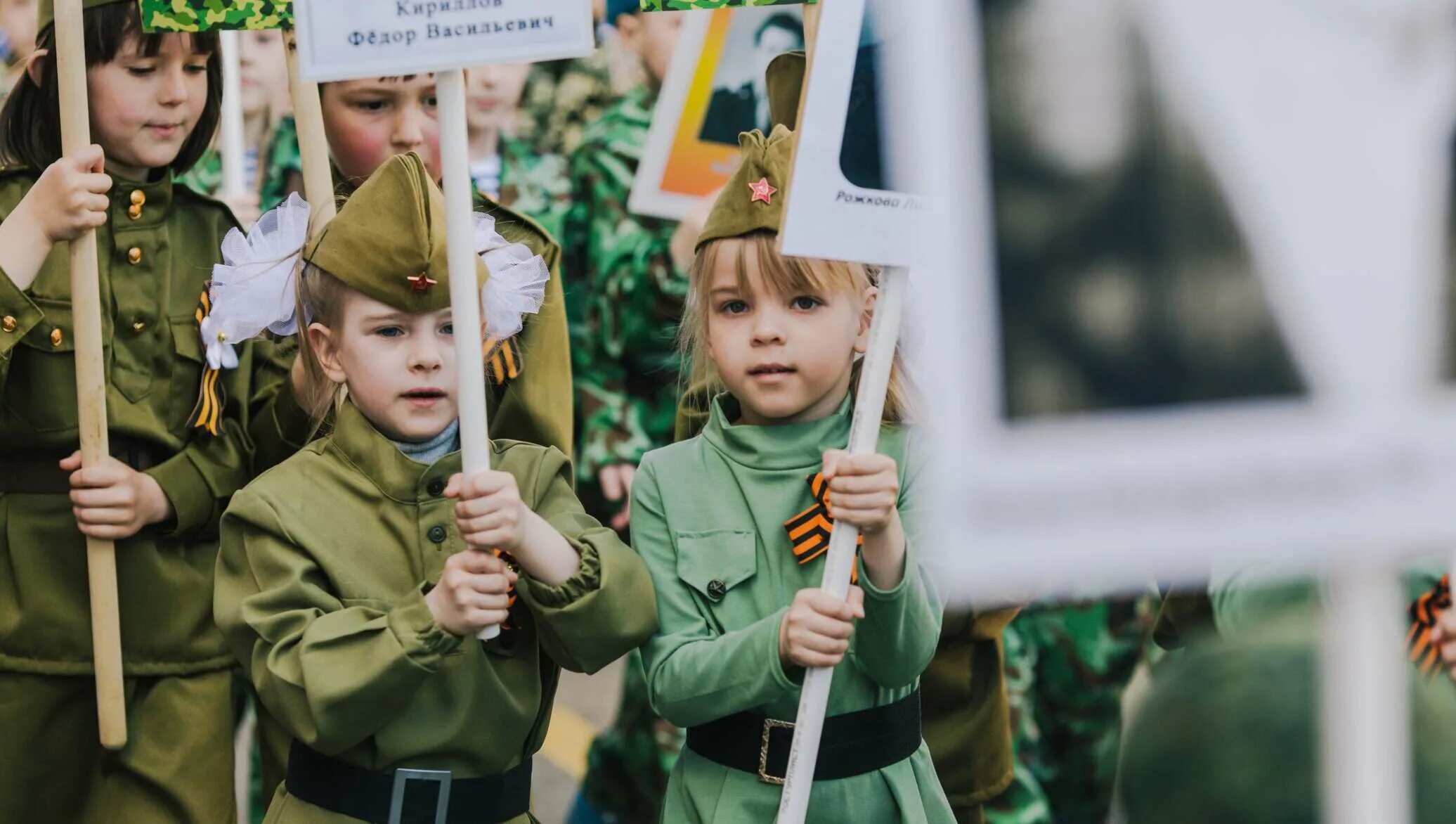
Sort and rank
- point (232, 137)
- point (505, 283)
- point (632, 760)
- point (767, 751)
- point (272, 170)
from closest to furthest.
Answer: point (767, 751) < point (505, 283) < point (232, 137) < point (632, 760) < point (272, 170)

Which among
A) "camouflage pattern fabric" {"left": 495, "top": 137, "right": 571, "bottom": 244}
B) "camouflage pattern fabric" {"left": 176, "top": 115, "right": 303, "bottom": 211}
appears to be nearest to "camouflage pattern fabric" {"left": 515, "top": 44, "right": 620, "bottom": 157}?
"camouflage pattern fabric" {"left": 495, "top": 137, "right": 571, "bottom": 244}

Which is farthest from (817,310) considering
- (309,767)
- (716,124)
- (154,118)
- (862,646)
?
(716,124)

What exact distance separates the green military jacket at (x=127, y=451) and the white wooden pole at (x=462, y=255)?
3.45ft

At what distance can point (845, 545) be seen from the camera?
2602 mm

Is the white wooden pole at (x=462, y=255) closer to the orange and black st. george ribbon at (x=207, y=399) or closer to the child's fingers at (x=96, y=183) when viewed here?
the child's fingers at (x=96, y=183)

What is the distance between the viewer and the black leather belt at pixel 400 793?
9.12 ft

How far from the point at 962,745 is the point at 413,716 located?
1338 mm

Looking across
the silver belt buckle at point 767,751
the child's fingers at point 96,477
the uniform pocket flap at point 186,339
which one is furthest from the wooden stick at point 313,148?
the silver belt buckle at point 767,751

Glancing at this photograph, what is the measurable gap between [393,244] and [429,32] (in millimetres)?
471

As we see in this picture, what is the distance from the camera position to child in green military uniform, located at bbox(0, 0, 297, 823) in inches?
135

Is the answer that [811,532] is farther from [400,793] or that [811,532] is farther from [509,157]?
[509,157]

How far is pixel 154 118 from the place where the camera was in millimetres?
3494

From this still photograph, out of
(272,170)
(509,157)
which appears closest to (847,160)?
(509,157)

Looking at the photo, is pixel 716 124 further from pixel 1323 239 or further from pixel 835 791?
pixel 1323 239
